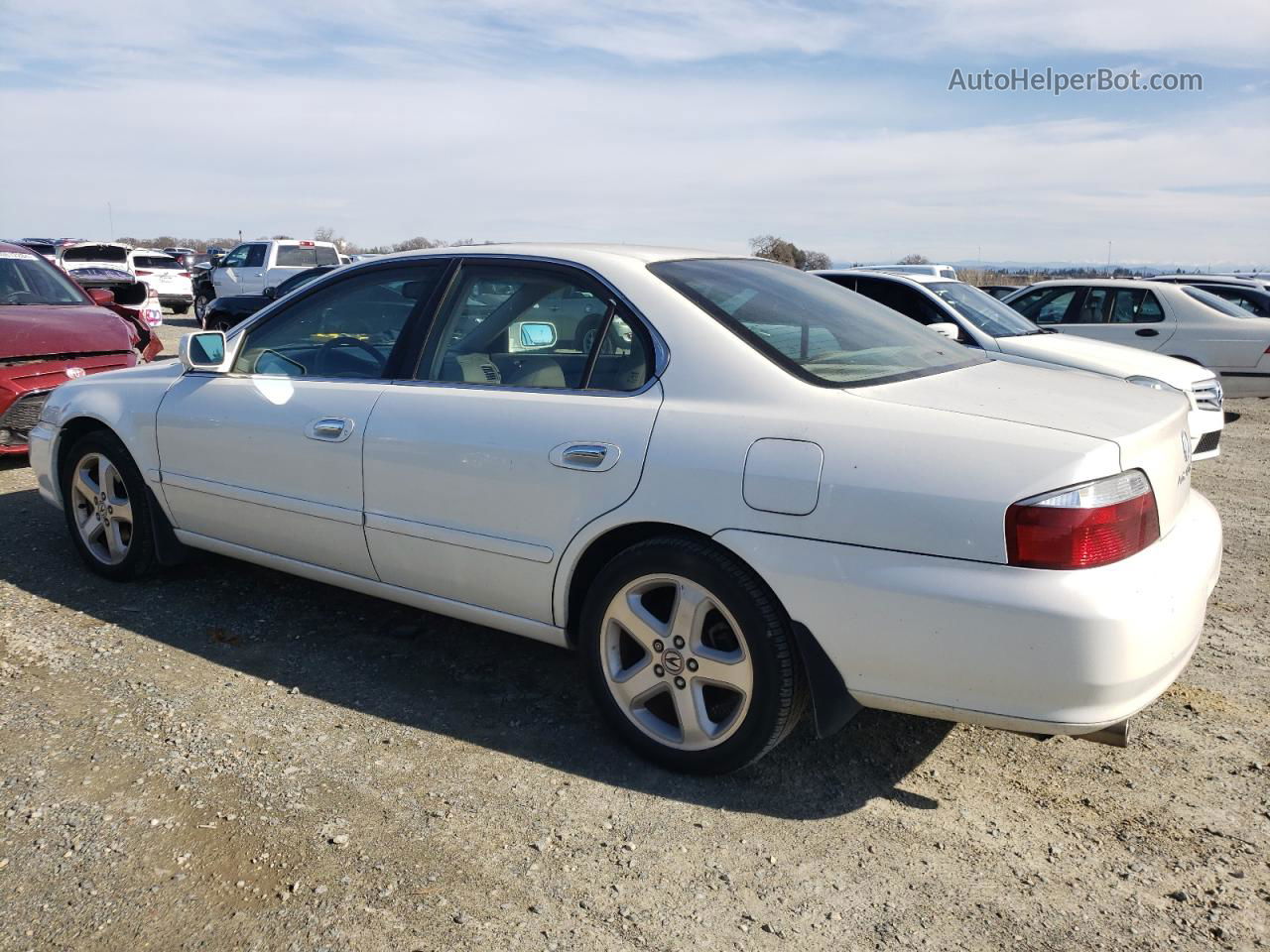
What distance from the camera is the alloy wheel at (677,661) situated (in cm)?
290

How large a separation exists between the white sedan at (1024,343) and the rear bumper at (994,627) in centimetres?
486

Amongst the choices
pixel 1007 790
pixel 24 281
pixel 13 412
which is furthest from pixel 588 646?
pixel 24 281

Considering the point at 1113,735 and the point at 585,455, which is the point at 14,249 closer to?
the point at 585,455

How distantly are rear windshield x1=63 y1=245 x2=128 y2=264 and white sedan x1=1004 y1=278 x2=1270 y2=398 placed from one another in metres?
20.8

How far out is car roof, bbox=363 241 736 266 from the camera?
3.44 m

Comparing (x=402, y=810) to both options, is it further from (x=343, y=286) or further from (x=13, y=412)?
(x=13, y=412)

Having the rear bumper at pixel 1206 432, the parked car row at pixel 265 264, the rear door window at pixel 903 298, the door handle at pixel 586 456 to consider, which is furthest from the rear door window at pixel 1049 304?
the parked car row at pixel 265 264

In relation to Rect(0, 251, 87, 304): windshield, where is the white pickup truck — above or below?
below

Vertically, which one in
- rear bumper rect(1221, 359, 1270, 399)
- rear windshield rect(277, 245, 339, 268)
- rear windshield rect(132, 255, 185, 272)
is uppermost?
rear windshield rect(277, 245, 339, 268)

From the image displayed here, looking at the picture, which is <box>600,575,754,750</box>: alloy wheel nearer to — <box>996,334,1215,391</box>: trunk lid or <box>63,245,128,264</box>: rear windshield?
<box>996,334,1215,391</box>: trunk lid

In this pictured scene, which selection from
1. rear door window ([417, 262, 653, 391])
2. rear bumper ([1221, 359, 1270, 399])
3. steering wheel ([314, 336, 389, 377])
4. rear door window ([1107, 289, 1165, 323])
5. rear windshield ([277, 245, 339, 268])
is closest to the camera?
rear door window ([417, 262, 653, 391])

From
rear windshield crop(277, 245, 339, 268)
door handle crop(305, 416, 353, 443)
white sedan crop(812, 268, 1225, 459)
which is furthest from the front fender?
rear windshield crop(277, 245, 339, 268)

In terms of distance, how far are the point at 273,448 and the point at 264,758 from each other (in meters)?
A: 1.22

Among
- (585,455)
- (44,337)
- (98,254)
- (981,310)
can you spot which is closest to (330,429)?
(585,455)
